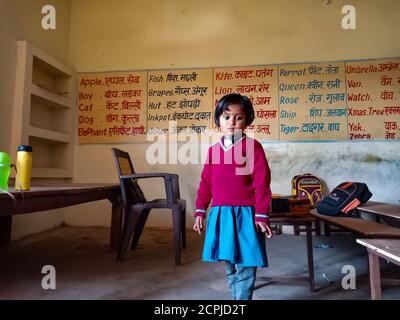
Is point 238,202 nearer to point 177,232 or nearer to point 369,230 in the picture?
point 369,230

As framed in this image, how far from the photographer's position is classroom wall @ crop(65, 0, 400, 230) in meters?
3.34

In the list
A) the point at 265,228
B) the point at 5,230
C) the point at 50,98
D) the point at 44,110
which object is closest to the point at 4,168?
the point at 265,228

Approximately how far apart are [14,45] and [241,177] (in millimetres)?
2690

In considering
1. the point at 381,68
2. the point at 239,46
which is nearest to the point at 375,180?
the point at 381,68

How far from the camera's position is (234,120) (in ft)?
4.20

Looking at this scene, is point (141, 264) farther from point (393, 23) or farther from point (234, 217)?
point (393, 23)

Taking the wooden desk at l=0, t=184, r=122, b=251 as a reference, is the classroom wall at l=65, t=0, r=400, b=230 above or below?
above

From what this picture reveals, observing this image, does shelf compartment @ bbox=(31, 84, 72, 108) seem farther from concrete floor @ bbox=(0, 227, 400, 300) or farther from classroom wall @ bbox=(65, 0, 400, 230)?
concrete floor @ bbox=(0, 227, 400, 300)

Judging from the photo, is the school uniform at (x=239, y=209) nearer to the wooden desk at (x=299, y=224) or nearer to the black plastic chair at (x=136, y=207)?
the wooden desk at (x=299, y=224)

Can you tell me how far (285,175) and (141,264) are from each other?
205cm

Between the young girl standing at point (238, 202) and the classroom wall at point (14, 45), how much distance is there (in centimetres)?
226

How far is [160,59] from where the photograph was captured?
3.65 m

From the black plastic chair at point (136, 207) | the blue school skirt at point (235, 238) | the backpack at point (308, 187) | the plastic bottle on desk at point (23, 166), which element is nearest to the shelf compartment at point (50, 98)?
the black plastic chair at point (136, 207)

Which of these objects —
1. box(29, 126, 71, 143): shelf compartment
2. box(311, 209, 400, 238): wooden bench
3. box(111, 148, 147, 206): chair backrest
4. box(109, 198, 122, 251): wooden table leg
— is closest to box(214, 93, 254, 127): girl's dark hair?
box(311, 209, 400, 238): wooden bench
